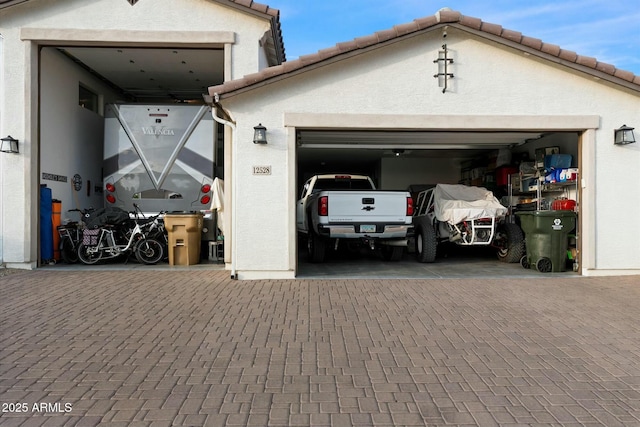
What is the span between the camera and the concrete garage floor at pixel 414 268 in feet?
28.3

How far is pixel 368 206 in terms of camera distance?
9.57 metres

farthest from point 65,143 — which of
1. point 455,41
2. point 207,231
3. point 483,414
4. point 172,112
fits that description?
point 483,414

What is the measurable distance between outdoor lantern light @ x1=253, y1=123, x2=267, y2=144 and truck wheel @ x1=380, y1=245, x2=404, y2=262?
444 cm

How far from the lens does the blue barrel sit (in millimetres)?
9688

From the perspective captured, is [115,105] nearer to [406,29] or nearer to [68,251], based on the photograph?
[68,251]

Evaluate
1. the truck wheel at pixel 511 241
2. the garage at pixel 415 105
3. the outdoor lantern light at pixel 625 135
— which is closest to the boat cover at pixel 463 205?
the truck wheel at pixel 511 241

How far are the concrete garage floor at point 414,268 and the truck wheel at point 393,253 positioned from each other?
153 mm

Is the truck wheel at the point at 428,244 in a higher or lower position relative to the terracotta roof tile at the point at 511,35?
lower

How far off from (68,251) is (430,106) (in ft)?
27.5

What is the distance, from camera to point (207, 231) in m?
10.6

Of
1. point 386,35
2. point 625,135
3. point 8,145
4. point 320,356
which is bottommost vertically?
point 320,356

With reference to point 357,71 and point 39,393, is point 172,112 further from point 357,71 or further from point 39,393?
point 39,393

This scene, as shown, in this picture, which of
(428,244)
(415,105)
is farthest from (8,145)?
(428,244)

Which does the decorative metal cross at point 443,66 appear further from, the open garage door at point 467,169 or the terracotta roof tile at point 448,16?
the open garage door at point 467,169
